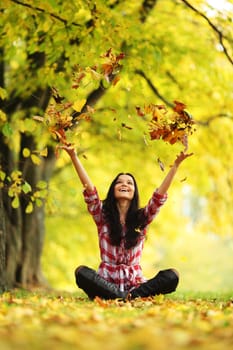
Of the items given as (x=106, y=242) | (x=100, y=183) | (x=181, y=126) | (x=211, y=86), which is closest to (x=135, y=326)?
(x=181, y=126)

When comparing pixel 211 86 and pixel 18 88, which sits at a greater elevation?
pixel 211 86

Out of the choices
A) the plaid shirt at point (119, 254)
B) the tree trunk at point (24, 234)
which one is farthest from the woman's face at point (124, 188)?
the tree trunk at point (24, 234)

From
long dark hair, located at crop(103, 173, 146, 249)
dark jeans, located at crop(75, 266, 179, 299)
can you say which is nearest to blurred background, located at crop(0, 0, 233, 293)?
long dark hair, located at crop(103, 173, 146, 249)

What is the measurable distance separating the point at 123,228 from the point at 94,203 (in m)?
0.42

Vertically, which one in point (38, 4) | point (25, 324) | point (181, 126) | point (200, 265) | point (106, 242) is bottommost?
point (25, 324)

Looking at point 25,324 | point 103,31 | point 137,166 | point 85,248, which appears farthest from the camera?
point 85,248

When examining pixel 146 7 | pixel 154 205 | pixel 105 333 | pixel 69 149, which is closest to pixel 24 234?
pixel 146 7

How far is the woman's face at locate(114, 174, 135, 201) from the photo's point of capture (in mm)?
6617

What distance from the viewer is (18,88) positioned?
989 centimetres

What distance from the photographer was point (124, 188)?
6.63 metres

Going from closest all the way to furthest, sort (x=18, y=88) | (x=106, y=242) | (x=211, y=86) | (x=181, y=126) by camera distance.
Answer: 1. (x=181, y=126)
2. (x=106, y=242)
3. (x=18, y=88)
4. (x=211, y=86)

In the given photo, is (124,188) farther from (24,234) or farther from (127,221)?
(24,234)

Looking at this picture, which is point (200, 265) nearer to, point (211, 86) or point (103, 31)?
point (211, 86)

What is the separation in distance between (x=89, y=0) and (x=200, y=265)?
4540 centimetres
